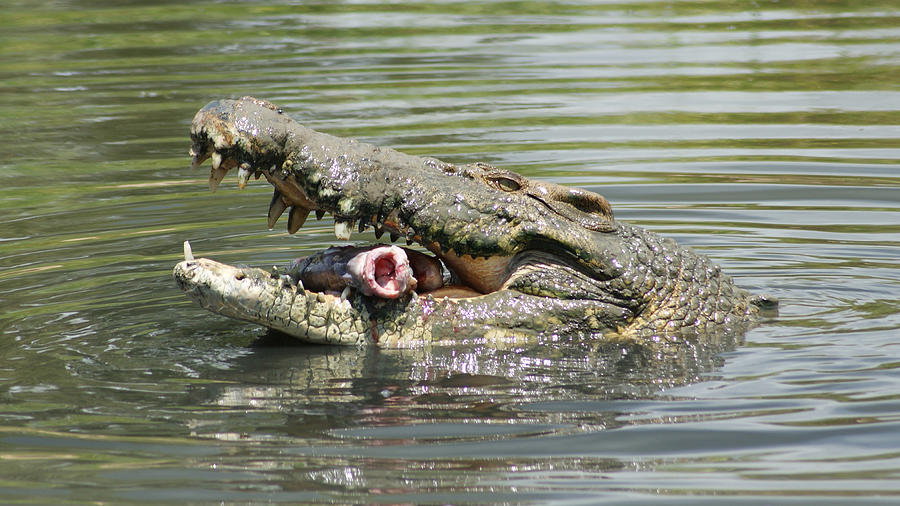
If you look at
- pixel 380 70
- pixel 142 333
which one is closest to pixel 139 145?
pixel 380 70

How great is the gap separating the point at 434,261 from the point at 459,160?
4903 mm

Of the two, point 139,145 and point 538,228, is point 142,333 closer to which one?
point 538,228

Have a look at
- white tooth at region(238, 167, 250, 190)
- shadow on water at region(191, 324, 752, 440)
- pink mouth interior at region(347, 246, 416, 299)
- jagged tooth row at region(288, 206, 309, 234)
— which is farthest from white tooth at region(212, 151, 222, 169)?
shadow on water at region(191, 324, 752, 440)

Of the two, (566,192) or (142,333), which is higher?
(566,192)

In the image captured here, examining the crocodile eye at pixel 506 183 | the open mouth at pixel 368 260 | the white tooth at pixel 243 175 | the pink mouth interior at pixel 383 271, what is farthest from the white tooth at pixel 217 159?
the crocodile eye at pixel 506 183

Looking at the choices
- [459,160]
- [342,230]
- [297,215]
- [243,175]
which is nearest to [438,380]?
[342,230]

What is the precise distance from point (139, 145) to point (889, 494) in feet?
31.0

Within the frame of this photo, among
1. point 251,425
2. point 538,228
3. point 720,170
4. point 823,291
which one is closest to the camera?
point 251,425

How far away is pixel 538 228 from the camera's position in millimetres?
6742

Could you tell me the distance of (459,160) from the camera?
38.6ft

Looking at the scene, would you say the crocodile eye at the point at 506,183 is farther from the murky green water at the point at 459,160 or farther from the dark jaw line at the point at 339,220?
the murky green water at the point at 459,160

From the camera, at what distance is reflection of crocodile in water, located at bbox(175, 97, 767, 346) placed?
252 inches

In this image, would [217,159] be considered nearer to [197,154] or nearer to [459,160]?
[197,154]

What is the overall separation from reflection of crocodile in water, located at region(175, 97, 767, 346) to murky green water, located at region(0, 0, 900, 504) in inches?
8.8
